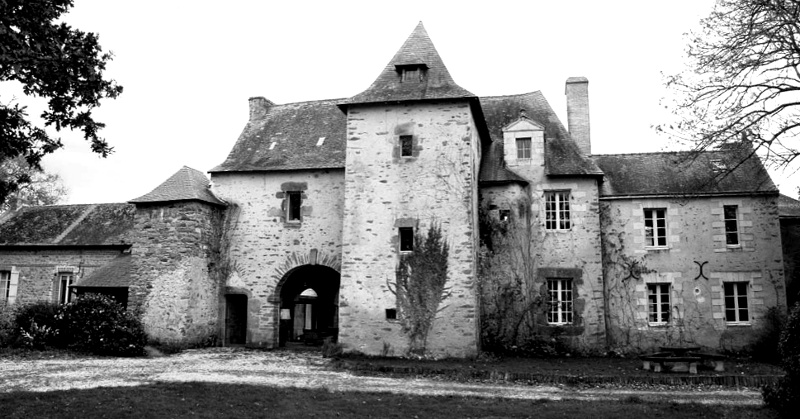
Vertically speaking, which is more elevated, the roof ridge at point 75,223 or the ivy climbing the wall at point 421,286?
the roof ridge at point 75,223

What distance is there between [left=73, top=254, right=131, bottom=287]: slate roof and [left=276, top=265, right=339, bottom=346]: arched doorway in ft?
16.3

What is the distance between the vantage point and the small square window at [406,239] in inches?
659

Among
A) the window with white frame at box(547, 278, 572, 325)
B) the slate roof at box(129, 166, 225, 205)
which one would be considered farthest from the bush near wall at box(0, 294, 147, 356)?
the window with white frame at box(547, 278, 572, 325)

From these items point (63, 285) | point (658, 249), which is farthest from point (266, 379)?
point (63, 285)

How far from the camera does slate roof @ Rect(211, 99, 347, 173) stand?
1994 centimetres

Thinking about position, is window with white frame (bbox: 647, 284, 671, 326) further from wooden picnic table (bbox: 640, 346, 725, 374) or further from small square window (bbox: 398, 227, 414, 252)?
small square window (bbox: 398, 227, 414, 252)

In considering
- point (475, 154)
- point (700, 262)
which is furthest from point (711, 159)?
point (475, 154)

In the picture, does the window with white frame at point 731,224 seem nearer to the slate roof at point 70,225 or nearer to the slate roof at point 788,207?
the slate roof at point 788,207

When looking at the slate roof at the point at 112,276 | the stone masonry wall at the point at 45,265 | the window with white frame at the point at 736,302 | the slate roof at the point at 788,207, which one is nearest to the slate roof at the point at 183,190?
the slate roof at the point at 112,276

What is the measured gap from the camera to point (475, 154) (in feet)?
59.1

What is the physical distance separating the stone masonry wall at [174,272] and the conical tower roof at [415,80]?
19.8 ft

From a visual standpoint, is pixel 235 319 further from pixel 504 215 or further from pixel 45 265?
pixel 504 215

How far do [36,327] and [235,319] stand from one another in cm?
576

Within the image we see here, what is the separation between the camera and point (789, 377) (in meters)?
8.38
